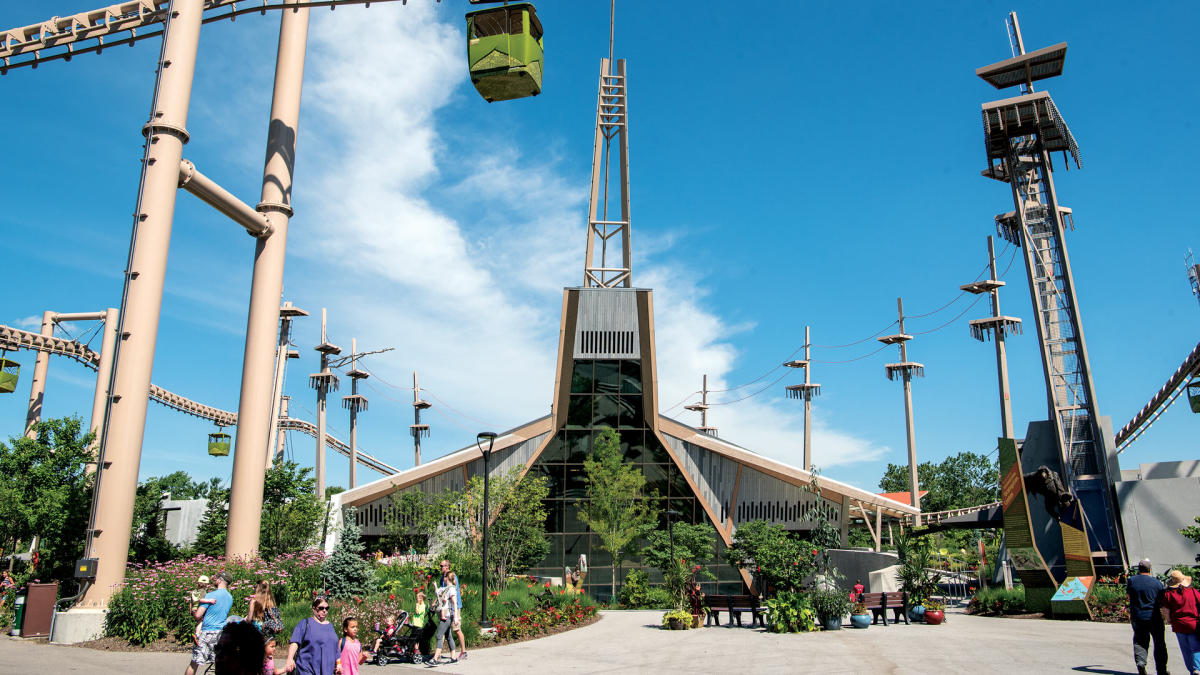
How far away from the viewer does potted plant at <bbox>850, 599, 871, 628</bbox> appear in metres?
18.3

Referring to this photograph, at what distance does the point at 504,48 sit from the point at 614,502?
70.4ft

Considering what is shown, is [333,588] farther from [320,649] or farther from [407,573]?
[320,649]

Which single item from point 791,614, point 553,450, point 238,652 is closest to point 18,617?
point 238,652

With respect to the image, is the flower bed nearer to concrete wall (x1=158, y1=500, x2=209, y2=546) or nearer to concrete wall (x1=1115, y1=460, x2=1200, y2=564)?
concrete wall (x1=1115, y1=460, x2=1200, y2=564)

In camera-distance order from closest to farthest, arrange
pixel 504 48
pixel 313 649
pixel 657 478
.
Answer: pixel 313 649
pixel 504 48
pixel 657 478

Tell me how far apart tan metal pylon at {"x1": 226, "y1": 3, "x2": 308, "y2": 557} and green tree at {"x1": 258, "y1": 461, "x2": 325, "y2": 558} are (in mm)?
4822

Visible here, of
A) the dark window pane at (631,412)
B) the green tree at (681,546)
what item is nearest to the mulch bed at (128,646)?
the green tree at (681,546)

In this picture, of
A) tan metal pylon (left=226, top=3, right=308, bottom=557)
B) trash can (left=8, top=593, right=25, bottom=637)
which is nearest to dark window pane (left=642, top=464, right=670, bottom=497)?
tan metal pylon (left=226, top=3, right=308, bottom=557)

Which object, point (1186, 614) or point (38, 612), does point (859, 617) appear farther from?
point (38, 612)

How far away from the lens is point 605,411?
32.4m

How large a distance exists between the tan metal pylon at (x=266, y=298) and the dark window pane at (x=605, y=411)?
16.3 m

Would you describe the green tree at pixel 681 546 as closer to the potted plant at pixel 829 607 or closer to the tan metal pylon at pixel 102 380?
the potted plant at pixel 829 607

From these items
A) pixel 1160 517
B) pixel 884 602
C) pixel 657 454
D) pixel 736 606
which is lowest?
pixel 736 606

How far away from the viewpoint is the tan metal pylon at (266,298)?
16.8 metres
